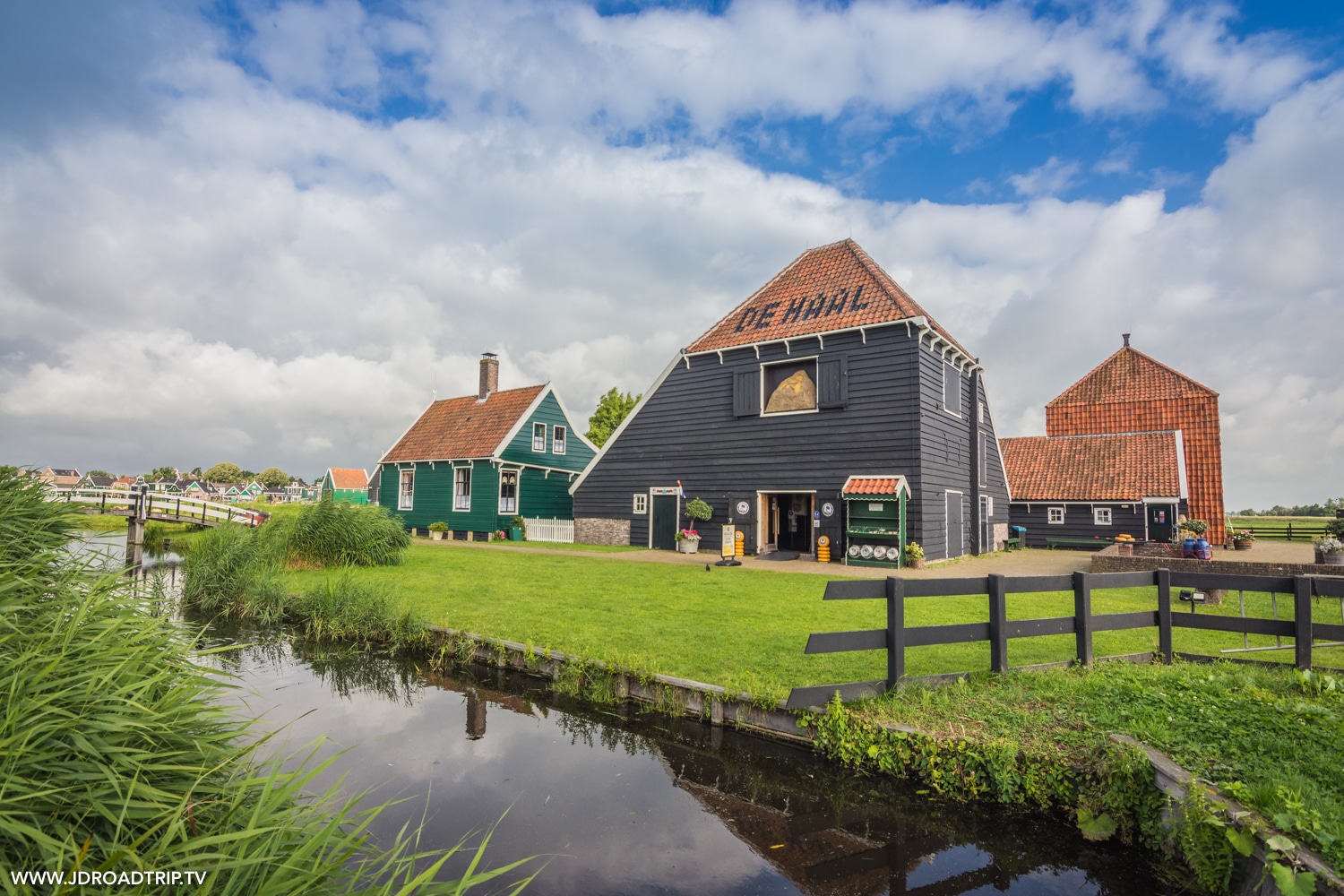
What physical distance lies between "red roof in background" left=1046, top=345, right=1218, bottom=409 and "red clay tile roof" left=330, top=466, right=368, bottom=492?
2290 inches

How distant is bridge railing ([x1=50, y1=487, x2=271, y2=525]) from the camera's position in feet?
61.9

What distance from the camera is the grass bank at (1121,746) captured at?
11.6 ft

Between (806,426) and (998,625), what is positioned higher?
(806,426)

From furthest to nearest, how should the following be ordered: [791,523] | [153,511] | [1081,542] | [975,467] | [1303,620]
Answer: [1081,542] → [153,511] → [975,467] → [791,523] → [1303,620]

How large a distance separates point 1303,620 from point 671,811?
251 inches

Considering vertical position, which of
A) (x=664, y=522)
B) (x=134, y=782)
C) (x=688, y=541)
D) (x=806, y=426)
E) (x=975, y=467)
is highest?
(x=806, y=426)

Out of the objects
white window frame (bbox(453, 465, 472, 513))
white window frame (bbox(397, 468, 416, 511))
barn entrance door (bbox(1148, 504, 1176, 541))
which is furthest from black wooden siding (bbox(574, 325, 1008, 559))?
white window frame (bbox(397, 468, 416, 511))

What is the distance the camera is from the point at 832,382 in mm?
17734

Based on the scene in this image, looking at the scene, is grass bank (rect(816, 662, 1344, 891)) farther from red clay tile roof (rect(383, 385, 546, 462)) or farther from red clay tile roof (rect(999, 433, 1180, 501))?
red clay tile roof (rect(383, 385, 546, 462))

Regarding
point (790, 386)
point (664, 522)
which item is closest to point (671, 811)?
point (790, 386)

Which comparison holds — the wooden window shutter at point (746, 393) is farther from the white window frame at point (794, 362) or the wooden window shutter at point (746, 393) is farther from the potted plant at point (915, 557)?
the potted plant at point (915, 557)

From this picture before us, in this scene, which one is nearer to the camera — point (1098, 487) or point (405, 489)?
point (1098, 487)

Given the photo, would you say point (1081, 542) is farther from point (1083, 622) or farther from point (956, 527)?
point (1083, 622)

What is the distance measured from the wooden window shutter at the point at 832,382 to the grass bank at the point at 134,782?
15993mm
